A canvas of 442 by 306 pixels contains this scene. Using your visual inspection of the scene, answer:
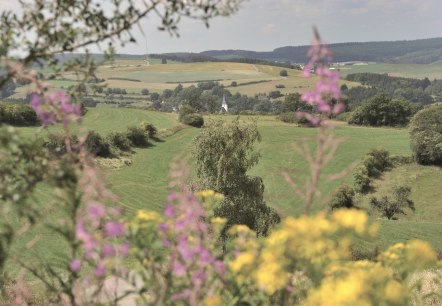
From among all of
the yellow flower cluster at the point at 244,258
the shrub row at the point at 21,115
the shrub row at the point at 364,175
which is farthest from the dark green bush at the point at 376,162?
the yellow flower cluster at the point at 244,258

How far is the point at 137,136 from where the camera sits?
75.6m

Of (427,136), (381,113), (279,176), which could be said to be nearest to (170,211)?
(279,176)

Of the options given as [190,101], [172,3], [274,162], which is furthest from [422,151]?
[190,101]

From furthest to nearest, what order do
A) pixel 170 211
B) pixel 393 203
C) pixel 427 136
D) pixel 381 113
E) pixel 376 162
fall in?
pixel 381 113
pixel 427 136
pixel 376 162
pixel 393 203
pixel 170 211

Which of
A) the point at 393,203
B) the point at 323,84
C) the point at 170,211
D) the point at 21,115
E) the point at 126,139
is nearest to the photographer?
the point at 323,84

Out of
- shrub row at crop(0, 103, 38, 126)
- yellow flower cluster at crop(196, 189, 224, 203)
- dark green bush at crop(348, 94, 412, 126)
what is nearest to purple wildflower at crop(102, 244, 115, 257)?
yellow flower cluster at crop(196, 189, 224, 203)

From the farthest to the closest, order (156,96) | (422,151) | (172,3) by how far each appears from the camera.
A: (156,96) → (422,151) → (172,3)

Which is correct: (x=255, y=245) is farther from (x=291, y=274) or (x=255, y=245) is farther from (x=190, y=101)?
(x=190, y=101)

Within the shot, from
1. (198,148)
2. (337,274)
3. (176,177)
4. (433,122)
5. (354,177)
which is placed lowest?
(354,177)

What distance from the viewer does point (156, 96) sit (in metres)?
181

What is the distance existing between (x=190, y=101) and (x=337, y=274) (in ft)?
460

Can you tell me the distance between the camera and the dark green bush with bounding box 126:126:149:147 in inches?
2958

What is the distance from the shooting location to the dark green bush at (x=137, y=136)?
75.1 meters

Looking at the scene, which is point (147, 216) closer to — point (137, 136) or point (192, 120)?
point (137, 136)
